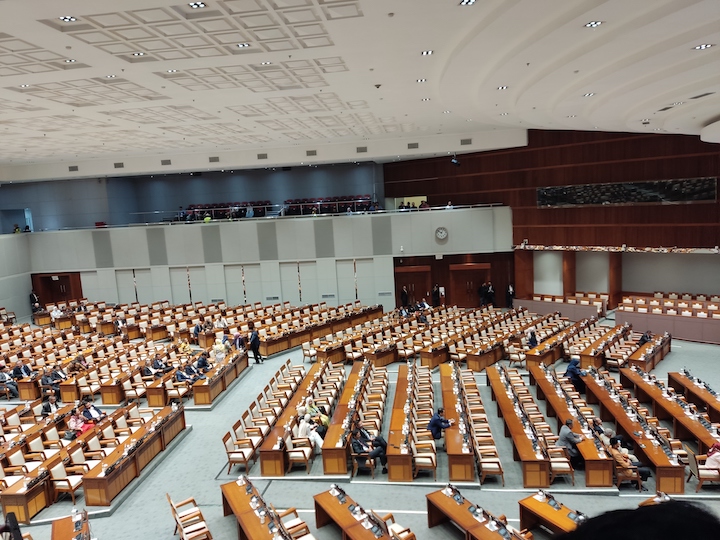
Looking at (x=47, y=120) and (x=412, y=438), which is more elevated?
(x=47, y=120)

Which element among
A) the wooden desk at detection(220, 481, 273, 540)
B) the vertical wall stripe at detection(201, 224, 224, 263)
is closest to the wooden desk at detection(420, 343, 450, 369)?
the wooden desk at detection(220, 481, 273, 540)

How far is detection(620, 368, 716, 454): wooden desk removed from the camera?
31.6 feet

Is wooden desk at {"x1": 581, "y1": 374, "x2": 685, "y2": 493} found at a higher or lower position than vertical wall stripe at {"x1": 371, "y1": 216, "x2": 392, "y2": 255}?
lower

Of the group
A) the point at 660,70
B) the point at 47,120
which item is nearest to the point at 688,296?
the point at 660,70

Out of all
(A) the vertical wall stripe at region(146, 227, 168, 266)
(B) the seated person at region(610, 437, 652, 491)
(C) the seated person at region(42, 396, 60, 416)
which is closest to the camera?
(B) the seated person at region(610, 437, 652, 491)

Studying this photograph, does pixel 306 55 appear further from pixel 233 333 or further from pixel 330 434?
pixel 233 333

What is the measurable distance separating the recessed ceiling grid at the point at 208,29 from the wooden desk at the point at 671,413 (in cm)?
961

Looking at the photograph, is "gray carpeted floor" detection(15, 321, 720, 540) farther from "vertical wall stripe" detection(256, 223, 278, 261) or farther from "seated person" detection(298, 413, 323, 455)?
"vertical wall stripe" detection(256, 223, 278, 261)

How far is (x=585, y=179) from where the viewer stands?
21.3 meters

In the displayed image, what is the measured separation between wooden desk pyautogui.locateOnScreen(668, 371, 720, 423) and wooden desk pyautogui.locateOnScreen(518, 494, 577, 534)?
620 cm

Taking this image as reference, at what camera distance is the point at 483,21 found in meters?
8.42

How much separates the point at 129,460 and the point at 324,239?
55.7 feet

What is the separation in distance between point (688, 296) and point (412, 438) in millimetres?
16454

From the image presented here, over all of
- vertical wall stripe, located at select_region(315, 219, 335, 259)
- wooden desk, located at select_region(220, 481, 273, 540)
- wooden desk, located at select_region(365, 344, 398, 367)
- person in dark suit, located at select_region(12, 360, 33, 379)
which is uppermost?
vertical wall stripe, located at select_region(315, 219, 335, 259)
